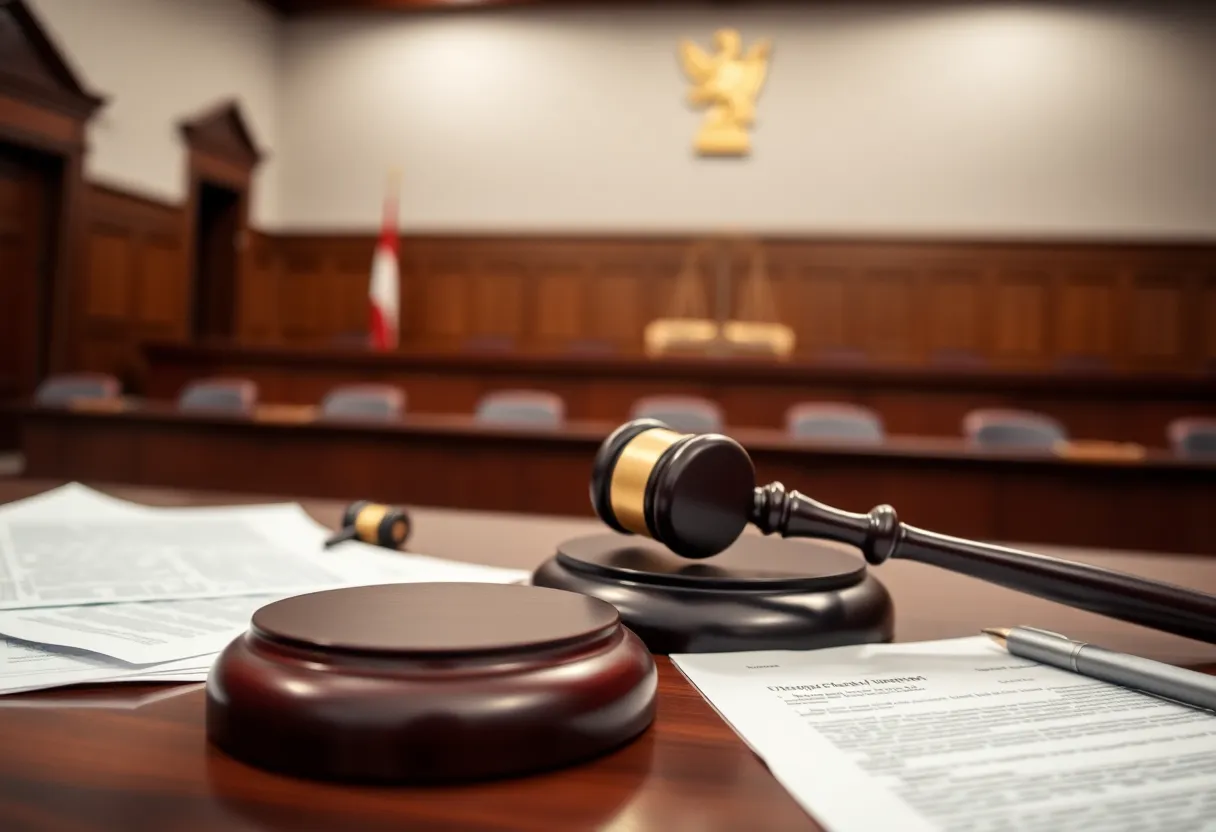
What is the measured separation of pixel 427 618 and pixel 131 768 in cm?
13

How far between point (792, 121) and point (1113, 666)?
30.6 ft

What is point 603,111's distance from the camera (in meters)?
9.42

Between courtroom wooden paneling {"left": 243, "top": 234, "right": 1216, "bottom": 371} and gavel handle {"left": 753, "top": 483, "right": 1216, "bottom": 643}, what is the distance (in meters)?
8.25

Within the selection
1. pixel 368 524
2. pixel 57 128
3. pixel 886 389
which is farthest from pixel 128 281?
pixel 368 524

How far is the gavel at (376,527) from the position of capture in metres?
0.88

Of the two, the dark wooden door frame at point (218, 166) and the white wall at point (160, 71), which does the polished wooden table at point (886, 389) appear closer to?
the white wall at point (160, 71)

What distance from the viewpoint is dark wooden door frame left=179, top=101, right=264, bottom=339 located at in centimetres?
872

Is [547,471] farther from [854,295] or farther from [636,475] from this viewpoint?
[854,295]

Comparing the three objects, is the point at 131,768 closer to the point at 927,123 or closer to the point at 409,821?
the point at 409,821

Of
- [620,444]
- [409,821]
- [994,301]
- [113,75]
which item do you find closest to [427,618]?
[409,821]

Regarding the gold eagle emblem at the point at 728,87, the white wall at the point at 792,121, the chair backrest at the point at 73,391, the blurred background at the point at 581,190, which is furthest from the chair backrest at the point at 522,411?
the gold eagle emblem at the point at 728,87

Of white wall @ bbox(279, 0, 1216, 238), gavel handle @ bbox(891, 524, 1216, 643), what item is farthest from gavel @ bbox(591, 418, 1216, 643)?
white wall @ bbox(279, 0, 1216, 238)

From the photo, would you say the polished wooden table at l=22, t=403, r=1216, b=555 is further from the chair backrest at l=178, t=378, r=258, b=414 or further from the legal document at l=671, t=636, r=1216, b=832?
the legal document at l=671, t=636, r=1216, b=832

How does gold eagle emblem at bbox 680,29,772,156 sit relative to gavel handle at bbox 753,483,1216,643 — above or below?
above
